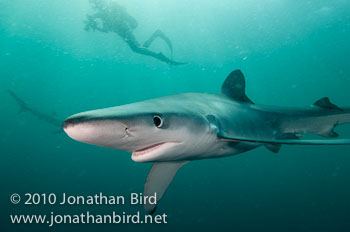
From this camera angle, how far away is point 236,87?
13.6 ft

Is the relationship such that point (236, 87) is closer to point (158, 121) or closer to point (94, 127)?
point (158, 121)

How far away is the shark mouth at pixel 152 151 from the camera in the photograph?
198 centimetres

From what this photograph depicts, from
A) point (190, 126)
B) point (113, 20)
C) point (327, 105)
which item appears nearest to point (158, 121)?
point (190, 126)

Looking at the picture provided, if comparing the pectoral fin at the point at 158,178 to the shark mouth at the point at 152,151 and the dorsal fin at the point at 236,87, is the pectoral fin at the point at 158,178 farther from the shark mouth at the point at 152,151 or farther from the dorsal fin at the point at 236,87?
the dorsal fin at the point at 236,87

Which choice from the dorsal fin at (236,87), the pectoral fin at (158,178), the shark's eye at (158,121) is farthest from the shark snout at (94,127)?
the dorsal fin at (236,87)

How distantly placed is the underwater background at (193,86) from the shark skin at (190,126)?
1493cm

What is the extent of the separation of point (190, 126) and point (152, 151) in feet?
1.48

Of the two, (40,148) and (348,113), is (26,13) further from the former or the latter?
(40,148)

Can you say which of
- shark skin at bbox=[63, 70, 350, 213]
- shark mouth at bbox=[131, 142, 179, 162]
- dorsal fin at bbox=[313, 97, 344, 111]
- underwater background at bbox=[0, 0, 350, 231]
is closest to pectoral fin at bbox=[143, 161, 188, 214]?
shark skin at bbox=[63, 70, 350, 213]

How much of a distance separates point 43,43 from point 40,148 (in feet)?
129

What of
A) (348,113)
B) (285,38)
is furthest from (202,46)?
(348,113)

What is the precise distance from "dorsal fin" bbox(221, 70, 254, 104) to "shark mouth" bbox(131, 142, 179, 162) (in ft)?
7.96

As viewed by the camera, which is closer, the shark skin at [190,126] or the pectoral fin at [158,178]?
the shark skin at [190,126]

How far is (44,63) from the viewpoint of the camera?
51406 mm
